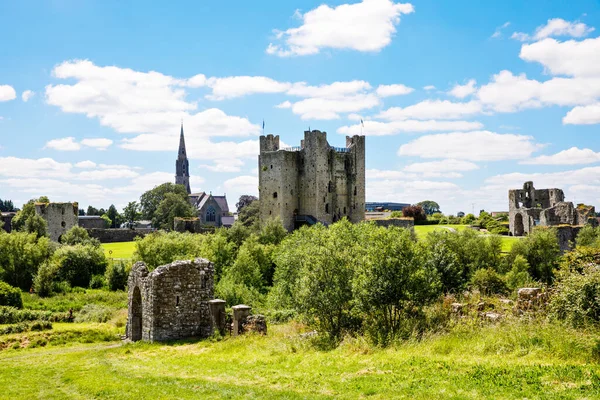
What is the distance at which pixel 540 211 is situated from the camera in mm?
61594

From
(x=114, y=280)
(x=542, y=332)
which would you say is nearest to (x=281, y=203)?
(x=114, y=280)

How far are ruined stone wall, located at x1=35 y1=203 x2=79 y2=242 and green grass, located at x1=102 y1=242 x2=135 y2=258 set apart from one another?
→ 17.0ft

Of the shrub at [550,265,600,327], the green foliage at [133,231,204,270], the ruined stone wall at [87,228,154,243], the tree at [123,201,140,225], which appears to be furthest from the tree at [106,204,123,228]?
the shrub at [550,265,600,327]

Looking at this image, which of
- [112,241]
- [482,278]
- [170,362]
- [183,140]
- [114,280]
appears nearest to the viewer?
[170,362]

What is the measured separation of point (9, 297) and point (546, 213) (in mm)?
52125

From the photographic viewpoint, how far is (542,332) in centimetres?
1266

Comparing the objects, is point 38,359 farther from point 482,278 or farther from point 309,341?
point 482,278

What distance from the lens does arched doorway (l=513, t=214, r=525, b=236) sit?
6456cm

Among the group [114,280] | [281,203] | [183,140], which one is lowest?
[114,280]

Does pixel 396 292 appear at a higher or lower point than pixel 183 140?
lower

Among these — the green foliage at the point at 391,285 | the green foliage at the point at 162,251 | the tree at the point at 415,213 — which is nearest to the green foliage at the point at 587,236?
the tree at the point at 415,213

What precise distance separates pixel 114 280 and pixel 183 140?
385 feet

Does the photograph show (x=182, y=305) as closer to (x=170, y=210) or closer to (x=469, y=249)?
(x=469, y=249)

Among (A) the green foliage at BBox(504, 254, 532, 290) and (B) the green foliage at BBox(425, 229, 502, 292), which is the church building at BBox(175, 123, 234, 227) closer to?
(B) the green foliage at BBox(425, 229, 502, 292)
